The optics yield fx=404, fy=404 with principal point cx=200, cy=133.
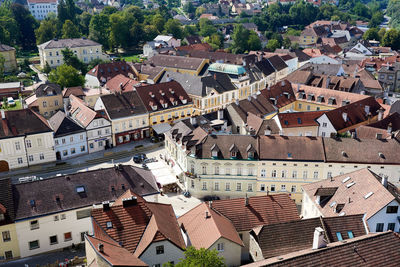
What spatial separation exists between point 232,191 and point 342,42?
476 feet

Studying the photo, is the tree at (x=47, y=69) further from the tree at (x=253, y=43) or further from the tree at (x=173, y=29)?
the tree at (x=253, y=43)

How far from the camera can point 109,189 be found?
47.3 m

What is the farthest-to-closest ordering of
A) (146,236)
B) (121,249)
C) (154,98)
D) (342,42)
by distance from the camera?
1. (342,42)
2. (154,98)
3. (146,236)
4. (121,249)

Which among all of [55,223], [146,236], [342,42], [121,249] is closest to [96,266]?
[121,249]

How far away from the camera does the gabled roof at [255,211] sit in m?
44.3

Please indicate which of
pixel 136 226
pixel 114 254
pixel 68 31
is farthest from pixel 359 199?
pixel 68 31

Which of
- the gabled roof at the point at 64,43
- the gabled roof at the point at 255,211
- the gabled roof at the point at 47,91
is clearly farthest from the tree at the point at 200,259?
the gabled roof at the point at 64,43

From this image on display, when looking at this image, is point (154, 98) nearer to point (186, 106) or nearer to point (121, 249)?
point (186, 106)

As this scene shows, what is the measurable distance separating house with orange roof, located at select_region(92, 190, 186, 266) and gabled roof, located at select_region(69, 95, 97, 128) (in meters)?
35.0

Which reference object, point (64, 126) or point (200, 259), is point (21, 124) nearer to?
point (64, 126)

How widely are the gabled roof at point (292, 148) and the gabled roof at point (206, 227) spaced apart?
641 inches

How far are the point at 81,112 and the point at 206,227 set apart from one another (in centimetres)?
4342

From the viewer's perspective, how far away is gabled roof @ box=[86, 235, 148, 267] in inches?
A: 1190

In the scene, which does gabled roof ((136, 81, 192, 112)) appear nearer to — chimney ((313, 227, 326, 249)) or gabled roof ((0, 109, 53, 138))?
gabled roof ((0, 109, 53, 138))
